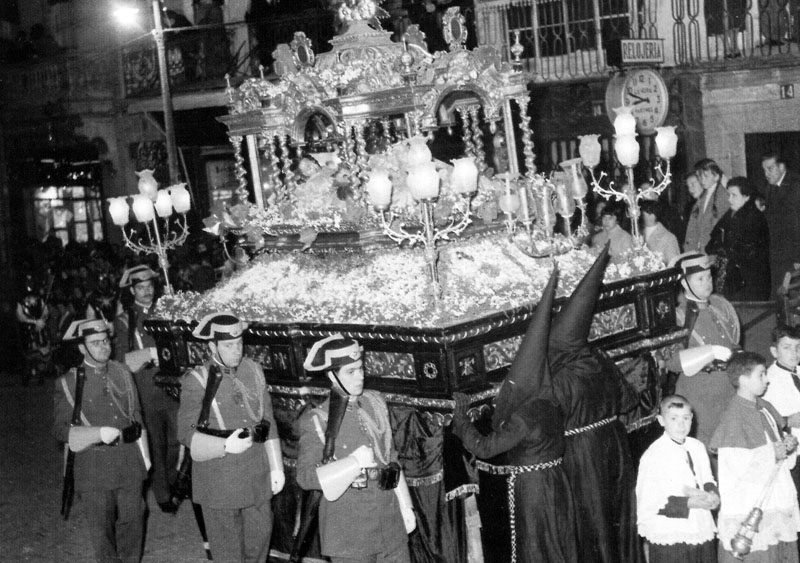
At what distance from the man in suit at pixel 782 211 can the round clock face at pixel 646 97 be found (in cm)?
281

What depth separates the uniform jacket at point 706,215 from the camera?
10.5 metres

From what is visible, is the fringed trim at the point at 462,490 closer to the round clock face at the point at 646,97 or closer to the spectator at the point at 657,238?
the spectator at the point at 657,238

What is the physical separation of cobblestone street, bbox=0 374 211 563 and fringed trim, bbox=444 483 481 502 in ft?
6.38

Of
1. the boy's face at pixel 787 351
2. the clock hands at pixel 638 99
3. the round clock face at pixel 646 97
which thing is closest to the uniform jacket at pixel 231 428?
the boy's face at pixel 787 351

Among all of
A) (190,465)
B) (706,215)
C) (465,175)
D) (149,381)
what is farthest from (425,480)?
(706,215)

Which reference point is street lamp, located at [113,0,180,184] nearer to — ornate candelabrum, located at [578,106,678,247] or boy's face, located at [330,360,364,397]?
ornate candelabrum, located at [578,106,678,247]

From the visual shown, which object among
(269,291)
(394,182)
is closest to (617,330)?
(394,182)

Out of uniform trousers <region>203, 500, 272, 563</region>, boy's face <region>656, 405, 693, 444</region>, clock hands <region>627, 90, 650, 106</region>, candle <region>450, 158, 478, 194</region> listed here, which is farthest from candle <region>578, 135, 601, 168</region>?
clock hands <region>627, 90, 650, 106</region>

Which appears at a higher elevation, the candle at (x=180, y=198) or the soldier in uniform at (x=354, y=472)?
the candle at (x=180, y=198)

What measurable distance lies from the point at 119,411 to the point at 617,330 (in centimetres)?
331

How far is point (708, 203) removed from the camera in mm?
10547

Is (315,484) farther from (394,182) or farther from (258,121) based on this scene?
(258,121)

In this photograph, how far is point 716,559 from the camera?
547 cm

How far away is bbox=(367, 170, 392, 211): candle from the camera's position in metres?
6.57
